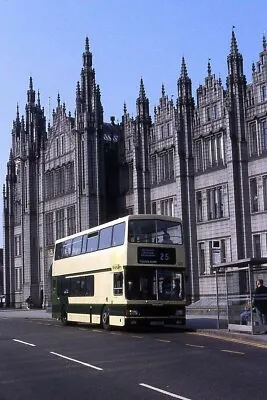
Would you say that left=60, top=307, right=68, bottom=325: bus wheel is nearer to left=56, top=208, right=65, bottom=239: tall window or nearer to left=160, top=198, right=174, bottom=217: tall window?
left=160, top=198, right=174, bottom=217: tall window

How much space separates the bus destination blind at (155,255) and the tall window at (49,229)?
38743 millimetres

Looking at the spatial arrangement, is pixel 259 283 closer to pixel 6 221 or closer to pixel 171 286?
pixel 171 286

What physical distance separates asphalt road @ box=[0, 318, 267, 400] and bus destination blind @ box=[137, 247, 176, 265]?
13.7ft

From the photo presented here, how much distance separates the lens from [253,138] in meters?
44.2

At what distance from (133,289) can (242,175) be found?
20093mm

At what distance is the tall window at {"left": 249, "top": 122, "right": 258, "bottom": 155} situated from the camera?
Result: 144 feet

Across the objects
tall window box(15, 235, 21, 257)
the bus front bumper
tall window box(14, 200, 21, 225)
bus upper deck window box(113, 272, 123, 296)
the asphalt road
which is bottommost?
the asphalt road

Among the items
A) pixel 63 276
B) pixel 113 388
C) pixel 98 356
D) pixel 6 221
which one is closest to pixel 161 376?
pixel 113 388

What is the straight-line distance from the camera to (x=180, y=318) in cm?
2688

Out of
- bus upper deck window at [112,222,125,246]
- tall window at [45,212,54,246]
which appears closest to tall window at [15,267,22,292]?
tall window at [45,212,54,246]

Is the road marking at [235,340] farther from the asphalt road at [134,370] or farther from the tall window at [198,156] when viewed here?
the tall window at [198,156]

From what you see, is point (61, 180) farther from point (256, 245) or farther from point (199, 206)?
point (256, 245)

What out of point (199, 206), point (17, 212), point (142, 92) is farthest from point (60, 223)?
point (199, 206)

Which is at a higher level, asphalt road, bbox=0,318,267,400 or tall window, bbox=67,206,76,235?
tall window, bbox=67,206,76,235
